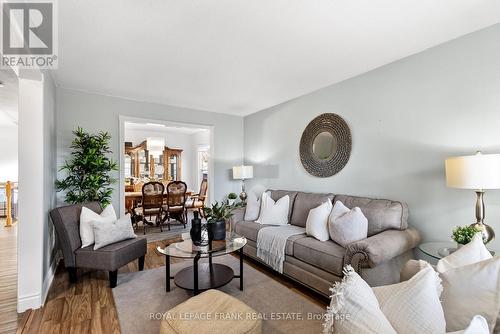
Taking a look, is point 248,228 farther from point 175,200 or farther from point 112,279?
point 175,200

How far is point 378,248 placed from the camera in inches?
80.4

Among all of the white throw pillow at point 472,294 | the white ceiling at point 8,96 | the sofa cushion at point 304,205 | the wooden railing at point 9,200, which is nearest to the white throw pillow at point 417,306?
the white throw pillow at point 472,294

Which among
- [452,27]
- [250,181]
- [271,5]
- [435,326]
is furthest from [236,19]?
[250,181]

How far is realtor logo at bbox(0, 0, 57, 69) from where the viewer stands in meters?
1.79

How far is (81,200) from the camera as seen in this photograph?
3.37 m

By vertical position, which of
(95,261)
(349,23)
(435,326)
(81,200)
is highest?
(349,23)

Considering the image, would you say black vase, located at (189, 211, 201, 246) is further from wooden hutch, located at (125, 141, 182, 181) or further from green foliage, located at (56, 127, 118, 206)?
wooden hutch, located at (125, 141, 182, 181)

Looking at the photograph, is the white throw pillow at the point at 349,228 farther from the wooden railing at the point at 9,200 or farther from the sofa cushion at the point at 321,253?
the wooden railing at the point at 9,200

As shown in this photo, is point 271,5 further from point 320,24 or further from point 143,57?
point 143,57

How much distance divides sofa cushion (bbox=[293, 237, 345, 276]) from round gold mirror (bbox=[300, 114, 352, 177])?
1222 mm

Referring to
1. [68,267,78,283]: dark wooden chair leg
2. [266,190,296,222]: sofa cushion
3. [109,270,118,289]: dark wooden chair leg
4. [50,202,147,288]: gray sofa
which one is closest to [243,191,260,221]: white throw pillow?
[266,190,296,222]: sofa cushion

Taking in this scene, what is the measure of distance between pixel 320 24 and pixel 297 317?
2.51 m

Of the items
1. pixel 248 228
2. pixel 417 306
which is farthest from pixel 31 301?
pixel 417 306

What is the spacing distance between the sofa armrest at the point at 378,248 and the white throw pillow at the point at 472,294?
95cm
